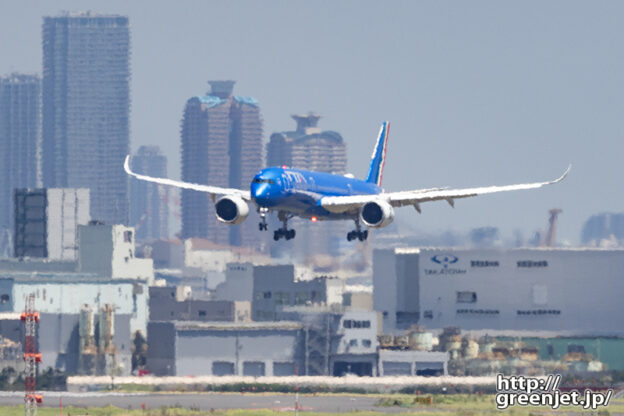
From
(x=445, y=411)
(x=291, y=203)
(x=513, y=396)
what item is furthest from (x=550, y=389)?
(x=291, y=203)

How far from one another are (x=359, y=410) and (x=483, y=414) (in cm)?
1174

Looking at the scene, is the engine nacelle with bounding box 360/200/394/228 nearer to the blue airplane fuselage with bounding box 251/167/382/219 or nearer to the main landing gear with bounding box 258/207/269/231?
the blue airplane fuselage with bounding box 251/167/382/219

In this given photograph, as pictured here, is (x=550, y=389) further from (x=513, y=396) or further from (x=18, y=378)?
(x=18, y=378)

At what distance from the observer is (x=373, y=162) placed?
162 metres

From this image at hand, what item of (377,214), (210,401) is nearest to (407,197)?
(377,214)

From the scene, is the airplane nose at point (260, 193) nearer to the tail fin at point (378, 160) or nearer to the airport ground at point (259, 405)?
the airport ground at point (259, 405)

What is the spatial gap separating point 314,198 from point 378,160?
3241cm

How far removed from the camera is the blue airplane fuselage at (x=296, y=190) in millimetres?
126000

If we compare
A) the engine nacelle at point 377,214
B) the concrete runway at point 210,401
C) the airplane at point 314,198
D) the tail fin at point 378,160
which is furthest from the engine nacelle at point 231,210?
the tail fin at point 378,160

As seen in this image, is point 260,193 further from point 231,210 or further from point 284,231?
point 284,231

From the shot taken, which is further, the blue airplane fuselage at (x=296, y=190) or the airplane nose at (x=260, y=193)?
the blue airplane fuselage at (x=296, y=190)

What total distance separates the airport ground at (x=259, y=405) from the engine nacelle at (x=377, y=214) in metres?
15.8

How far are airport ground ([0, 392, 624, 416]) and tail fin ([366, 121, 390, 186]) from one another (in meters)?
22.0

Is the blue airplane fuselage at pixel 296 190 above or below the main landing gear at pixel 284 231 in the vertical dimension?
above
